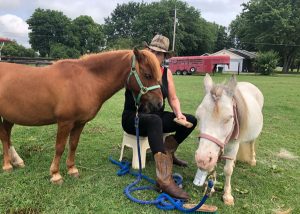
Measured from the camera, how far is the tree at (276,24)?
4694 centimetres

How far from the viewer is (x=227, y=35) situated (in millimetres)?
87312

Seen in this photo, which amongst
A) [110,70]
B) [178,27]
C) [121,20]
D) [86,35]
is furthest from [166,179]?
[121,20]

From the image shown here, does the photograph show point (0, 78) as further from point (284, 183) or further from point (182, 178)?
point (284, 183)

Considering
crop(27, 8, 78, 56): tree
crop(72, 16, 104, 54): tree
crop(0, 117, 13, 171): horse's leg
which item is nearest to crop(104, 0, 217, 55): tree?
crop(72, 16, 104, 54): tree

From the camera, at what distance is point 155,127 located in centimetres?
394

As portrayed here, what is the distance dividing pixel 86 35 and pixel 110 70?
70004 millimetres

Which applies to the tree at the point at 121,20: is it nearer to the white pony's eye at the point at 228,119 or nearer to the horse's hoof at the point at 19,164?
the horse's hoof at the point at 19,164

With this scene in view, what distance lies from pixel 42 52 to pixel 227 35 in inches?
1958

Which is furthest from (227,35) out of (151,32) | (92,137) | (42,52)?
(92,137)

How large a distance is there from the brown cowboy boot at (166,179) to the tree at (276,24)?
47.8 metres

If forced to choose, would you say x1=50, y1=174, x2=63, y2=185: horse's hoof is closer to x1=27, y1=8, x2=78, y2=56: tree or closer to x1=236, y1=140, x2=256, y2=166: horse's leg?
x1=236, y1=140, x2=256, y2=166: horse's leg

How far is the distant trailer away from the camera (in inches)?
1518

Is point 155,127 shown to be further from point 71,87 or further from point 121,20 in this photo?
point 121,20

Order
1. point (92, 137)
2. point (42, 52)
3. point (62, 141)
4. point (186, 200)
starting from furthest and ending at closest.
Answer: point (42, 52) → point (92, 137) → point (62, 141) → point (186, 200)
